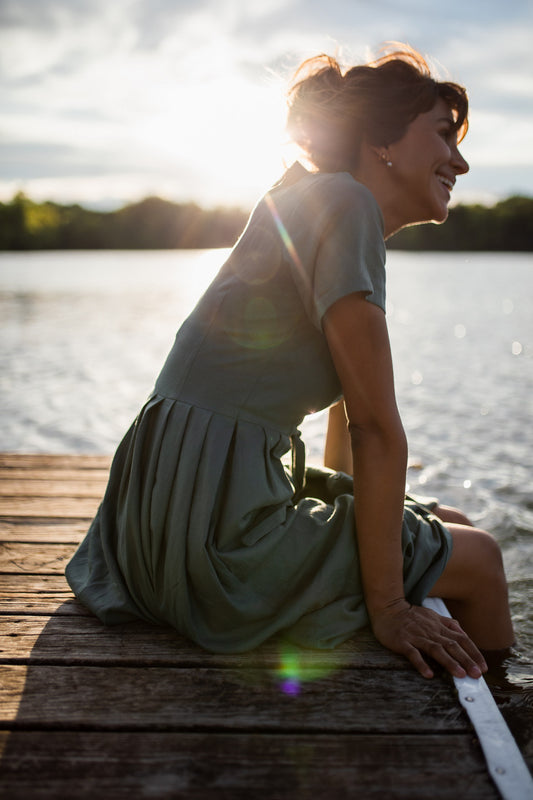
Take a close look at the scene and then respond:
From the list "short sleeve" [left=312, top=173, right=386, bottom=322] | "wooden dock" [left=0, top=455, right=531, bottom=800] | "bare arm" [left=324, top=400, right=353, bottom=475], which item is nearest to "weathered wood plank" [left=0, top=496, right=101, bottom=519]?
"wooden dock" [left=0, top=455, right=531, bottom=800]

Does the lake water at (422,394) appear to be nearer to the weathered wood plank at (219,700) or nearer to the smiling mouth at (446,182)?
the weathered wood plank at (219,700)

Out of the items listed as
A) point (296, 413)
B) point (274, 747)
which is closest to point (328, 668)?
point (274, 747)

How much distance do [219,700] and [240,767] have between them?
0.23 metres

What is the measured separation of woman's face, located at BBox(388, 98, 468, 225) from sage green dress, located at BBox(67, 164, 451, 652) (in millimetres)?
275

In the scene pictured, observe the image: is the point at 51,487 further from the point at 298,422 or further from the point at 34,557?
the point at 298,422

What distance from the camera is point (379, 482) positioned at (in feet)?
5.73

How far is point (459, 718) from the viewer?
153 centimetres

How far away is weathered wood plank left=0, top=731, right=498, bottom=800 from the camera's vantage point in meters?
1.31

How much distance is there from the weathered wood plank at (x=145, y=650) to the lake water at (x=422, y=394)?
0.62 metres

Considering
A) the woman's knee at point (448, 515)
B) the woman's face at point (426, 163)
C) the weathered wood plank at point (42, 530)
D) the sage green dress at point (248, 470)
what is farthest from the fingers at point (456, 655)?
the weathered wood plank at point (42, 530)

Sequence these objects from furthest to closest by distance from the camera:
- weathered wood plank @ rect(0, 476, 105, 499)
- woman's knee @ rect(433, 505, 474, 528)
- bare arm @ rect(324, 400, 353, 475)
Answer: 1. weathered wood plank @ rect(0, 476, 105, 499)
2. bare arm @ rect(324, 400, 353, 475)
3. woman's knee @ rect(433, 505, 474, 528)

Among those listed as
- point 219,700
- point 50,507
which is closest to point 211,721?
point 219,700

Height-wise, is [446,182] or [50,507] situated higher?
[446,182]

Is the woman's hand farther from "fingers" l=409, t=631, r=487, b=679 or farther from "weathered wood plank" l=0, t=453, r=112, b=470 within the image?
"weathered wood plank" l=0, t=453, r=112, b=470
